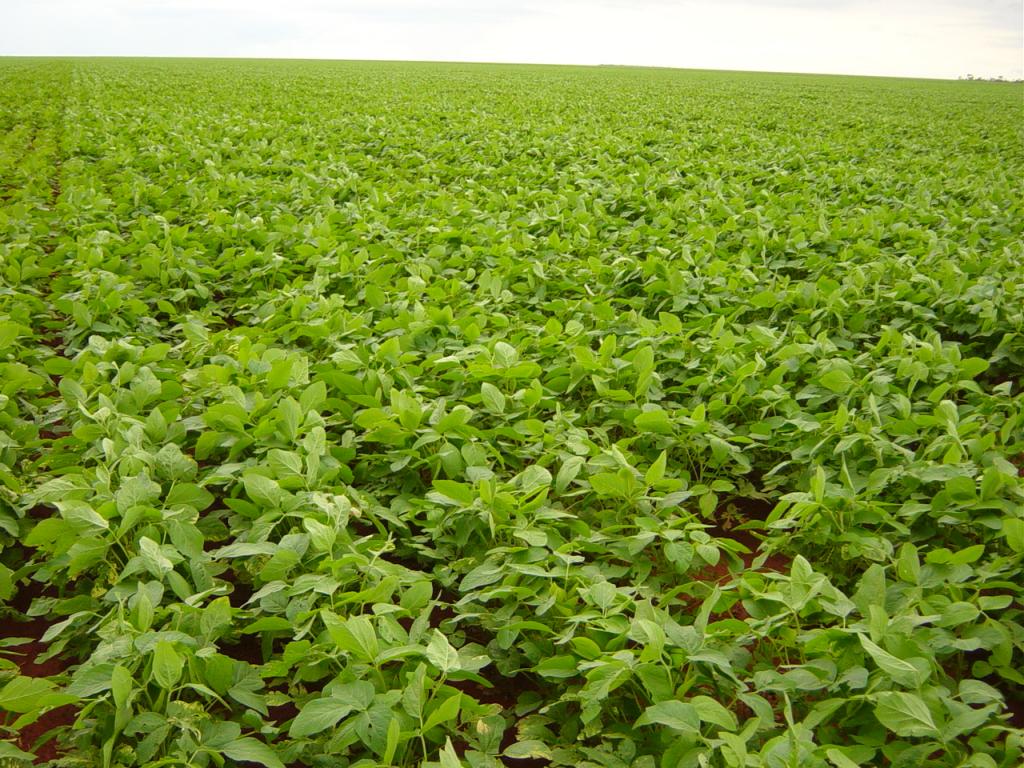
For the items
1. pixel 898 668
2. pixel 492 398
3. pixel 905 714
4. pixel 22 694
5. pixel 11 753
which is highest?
pixel 492 398

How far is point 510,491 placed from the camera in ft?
9.07

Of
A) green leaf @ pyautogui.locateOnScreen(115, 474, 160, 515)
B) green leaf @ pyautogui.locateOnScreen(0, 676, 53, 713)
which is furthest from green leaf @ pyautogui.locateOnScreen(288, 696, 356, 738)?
green leaf @ pyautogui.locateOnScreen(115, 474, 160, 515)

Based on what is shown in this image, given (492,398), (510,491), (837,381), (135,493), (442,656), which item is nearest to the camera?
(442,656)

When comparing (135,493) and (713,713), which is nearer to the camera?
(713,713)

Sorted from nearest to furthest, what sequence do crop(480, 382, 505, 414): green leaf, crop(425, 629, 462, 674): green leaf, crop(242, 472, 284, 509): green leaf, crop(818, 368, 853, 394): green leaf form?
crop(425, 629, 462, 674): green leaf, crop(242, 472, 284, 509): green leaf, crop(480, 382, 505, 414): green leaf, crop(818, 368, 853, 394): green leaf

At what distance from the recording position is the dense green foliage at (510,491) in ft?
6.50

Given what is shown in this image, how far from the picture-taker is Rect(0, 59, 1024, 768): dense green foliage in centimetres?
198

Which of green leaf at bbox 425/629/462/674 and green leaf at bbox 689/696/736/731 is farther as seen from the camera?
green leaf at bbox 425/629/462/674

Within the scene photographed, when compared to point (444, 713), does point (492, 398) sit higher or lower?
higher

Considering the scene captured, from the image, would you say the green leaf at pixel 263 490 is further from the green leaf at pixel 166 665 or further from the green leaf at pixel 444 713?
the green leaf at pixel 444 713

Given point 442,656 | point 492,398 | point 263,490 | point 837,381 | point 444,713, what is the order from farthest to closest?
1. point 837,381
2. point 492,398
3. point 263,490
4. point 442,656
5. point 444,713

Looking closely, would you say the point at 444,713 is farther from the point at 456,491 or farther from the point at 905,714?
the point at 905,714

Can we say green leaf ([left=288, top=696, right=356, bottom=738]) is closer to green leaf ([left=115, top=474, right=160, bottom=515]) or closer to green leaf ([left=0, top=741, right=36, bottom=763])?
green leaf ([left=0, top=741, right=36, bottom=763])

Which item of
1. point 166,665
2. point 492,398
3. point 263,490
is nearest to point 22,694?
point 166,665
